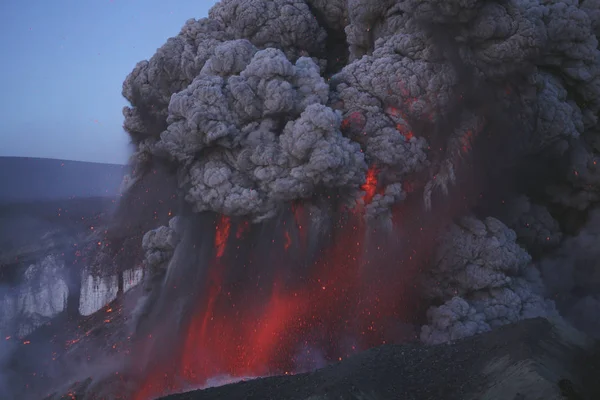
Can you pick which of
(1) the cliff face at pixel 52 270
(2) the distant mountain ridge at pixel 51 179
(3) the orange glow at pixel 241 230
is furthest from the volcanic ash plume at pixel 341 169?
(2) the distant mountain ridge at pixel 51 179

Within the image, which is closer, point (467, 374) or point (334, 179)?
point (467, 374)

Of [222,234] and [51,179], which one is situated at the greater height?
[51,179]

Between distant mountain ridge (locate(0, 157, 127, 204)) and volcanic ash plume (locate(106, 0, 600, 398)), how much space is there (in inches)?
677

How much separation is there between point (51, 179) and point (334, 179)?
27338 millimetres

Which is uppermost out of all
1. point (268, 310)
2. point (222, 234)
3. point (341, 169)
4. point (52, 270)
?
point (341, 169)

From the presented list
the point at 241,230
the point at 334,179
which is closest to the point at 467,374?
the point at 334,179

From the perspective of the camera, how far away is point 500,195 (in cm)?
1402

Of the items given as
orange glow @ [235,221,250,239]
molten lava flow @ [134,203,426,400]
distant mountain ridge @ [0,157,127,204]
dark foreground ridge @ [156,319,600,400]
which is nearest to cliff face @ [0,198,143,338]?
molten lava flow @ [134,203,426,400]

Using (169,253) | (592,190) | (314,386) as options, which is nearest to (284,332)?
(169,253)

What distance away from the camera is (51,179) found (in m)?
34.2

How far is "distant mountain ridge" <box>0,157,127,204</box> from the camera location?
29578 millimetres

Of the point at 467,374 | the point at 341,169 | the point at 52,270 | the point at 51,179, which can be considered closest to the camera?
the point at 467,374

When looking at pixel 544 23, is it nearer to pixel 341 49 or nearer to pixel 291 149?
pixel 341 49

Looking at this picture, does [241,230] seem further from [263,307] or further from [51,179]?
[51,179]
